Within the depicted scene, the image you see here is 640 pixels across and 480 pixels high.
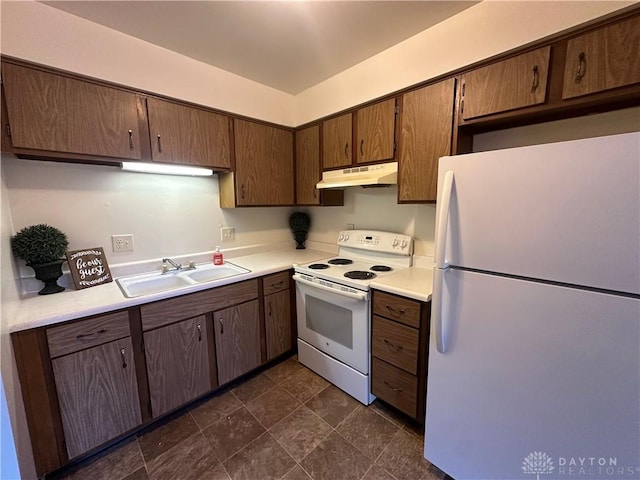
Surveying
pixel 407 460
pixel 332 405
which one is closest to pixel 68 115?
pixel 332 405

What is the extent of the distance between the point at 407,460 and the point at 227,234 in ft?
6.82

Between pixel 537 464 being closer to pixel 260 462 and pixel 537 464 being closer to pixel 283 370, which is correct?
pixel 260 462

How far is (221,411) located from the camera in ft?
5.78

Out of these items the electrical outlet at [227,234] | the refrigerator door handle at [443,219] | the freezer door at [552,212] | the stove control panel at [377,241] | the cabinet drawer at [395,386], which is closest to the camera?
the freezer door at [552,212]

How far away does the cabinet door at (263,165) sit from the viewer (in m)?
2.15

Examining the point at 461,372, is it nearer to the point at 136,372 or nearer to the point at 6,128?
the point at 136,372

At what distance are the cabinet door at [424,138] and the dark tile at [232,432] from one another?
176 cm

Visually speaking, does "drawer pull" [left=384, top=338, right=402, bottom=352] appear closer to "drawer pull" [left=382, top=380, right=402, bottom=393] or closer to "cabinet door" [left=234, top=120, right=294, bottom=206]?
"drawer pull" [left=382, top=380, right=402, bottom=393]

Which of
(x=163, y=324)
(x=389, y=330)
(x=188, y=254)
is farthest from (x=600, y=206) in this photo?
(x=188, y=254)

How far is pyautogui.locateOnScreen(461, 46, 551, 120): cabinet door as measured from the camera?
4.01ft

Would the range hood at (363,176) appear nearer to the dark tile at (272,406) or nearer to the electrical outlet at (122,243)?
the electrical outlet at (122,243)

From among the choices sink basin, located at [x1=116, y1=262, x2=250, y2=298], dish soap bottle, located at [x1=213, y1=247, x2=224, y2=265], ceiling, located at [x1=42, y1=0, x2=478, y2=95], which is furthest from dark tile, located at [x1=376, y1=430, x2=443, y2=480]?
ceiling, located at [x1=42, y1=0, x2=478, y2=95]

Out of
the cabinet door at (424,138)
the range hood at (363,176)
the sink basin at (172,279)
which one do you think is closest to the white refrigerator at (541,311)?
the cabinet door at (424,138)

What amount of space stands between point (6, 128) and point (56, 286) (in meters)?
0.85
